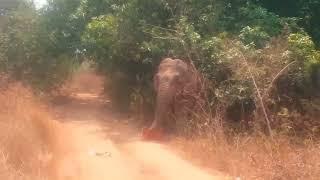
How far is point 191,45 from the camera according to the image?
12984 mm

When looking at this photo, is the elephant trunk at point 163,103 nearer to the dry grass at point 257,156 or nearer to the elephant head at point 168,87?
the elephant head at point 168,87

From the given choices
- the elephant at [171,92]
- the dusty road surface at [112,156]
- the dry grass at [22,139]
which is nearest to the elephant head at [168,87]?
the elephant at [171,92]

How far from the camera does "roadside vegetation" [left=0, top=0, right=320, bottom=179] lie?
9.44 m

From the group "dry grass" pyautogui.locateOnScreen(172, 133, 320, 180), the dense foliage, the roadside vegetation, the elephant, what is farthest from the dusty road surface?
the dense foliage

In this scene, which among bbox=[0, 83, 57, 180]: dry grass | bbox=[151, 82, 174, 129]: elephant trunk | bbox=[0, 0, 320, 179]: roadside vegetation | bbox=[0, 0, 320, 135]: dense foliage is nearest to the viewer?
bbox=[0, 83, 57, 180]: dry grass

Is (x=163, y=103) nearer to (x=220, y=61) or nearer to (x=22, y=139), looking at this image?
(x=220, y=61)

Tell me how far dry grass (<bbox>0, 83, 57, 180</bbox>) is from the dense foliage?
3.91 meters

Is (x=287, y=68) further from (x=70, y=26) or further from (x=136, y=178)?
(x=70, y=26)

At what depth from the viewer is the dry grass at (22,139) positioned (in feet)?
25.2

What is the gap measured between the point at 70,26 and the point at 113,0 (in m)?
3.83

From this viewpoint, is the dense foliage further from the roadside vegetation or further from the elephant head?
the elephant head

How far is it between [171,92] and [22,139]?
431 cm

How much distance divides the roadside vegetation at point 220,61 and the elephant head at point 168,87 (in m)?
0.63

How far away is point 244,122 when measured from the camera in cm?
1131
